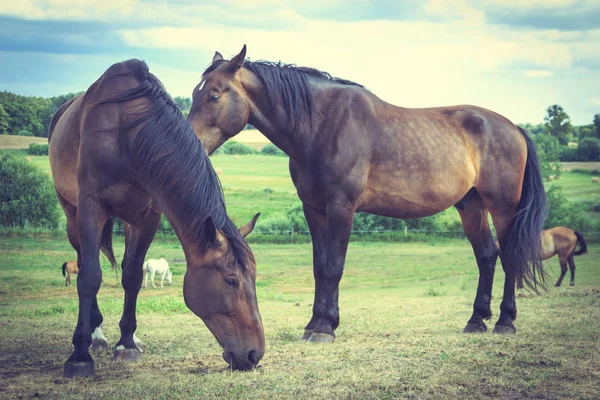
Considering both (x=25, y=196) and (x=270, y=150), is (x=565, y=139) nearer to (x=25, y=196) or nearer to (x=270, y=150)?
(x=270, y=150)

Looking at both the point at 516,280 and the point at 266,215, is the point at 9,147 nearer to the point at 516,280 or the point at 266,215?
the point at 266,215

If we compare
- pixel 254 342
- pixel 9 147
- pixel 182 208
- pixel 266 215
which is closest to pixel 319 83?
pixel 182 208

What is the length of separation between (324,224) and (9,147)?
15988 millimetres

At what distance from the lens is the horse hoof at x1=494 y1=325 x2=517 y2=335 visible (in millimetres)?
7121

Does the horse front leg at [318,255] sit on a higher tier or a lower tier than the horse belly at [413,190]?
lower

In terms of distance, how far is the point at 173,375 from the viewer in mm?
4969

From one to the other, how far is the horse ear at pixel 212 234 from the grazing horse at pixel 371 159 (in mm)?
1981

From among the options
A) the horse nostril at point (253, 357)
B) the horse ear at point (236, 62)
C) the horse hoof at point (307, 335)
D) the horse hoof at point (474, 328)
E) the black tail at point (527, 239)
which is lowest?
the horse hoof at point (474, 328)

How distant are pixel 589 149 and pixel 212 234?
3804cm

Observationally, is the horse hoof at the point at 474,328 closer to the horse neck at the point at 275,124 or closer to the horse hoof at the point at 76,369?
the horse neck at the point at 275,124

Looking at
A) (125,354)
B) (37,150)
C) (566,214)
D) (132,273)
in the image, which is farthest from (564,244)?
(566,214)

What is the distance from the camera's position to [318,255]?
694 centimetres

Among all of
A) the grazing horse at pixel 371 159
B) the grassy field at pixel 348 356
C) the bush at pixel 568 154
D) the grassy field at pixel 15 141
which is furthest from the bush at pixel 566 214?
the grazing horse at pixel 371 159

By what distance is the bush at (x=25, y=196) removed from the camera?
64.1 feet
